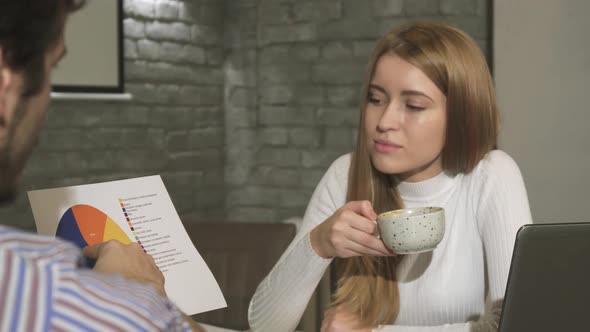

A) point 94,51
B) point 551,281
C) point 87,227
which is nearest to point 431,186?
point 551,281

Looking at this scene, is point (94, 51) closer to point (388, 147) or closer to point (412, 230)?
point (388, 147)

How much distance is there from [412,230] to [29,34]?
764 mm

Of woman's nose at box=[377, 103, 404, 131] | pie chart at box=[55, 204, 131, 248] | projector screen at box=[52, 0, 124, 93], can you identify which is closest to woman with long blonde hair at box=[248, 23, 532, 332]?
woman's nose at box=[377, 103, 404, 131]

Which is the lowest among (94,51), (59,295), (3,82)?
(59,295)

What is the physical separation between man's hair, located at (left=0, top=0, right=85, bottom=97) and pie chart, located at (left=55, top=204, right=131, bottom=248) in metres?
0.51

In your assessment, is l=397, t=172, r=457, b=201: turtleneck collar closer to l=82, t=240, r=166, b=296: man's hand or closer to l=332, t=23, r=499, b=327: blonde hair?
l=332, t=23, r=499, b=327: blonde hair

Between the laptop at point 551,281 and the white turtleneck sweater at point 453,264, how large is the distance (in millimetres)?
517

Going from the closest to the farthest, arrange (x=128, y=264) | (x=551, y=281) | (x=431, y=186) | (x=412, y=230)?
1. (x=128, y=264)
2. (x=551, y=281)
3. (x=412, y=230)
4. (x=431, y=186)

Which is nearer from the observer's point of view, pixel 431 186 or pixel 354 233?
pixel 354 233

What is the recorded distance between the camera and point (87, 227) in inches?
40.8

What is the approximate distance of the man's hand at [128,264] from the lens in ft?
2.36

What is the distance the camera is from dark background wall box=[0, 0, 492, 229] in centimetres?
322

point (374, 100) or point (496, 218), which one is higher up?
point (374, 100)

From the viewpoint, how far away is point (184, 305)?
1077 millimetres
